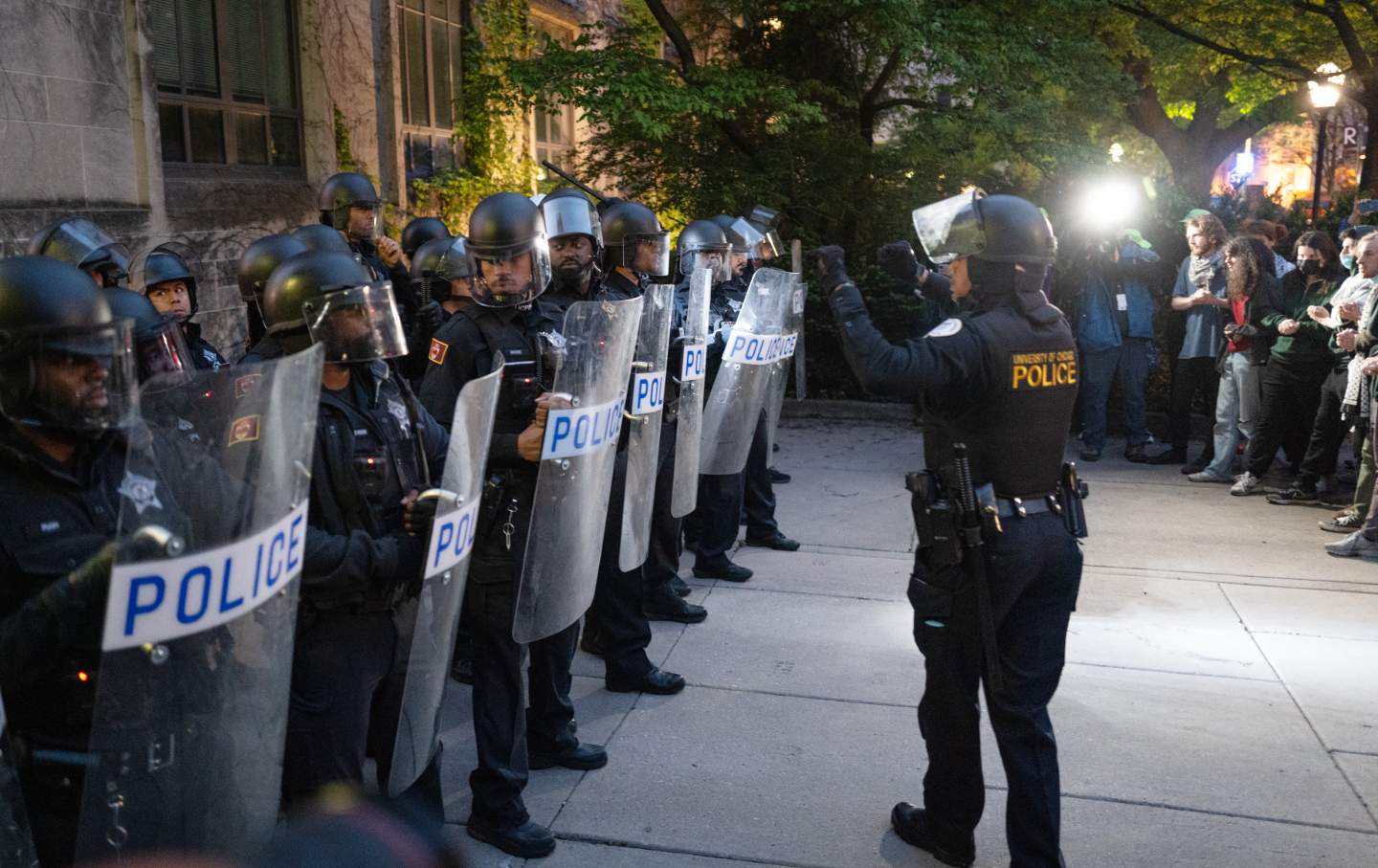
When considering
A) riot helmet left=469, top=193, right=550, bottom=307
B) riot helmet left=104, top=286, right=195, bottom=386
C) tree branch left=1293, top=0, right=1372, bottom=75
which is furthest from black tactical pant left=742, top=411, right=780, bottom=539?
tree branch left=1293, top=0, right=1372, bottom=75

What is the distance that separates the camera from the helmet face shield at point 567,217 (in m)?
4.54

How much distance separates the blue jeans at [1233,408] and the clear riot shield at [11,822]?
8.39 m

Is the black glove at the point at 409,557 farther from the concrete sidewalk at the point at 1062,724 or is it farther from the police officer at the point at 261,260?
the police officer at the point at 261,260

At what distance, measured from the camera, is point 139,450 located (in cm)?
209

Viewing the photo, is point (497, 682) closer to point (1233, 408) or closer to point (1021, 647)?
point (1021, 647)

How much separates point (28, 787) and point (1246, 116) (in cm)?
2462

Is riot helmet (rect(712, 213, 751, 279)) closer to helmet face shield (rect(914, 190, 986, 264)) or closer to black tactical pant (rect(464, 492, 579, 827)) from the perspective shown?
helmet face shield (rect(914, 190, 986, 264))

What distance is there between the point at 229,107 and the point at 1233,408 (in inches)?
302

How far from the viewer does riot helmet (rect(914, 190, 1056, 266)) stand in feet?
11.4

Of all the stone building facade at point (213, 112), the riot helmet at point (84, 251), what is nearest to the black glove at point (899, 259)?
the riot helmet at point (84, 251)

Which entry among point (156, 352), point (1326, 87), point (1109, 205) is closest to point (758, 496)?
point (156, 352)

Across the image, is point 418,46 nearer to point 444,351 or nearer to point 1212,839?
point 444,351

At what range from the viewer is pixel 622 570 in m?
4.65

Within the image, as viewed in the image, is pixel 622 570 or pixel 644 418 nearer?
pixel 644 418
